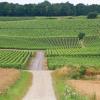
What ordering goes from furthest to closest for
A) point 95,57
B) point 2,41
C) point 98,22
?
point 98,22 < point 2,41 < point 95,57

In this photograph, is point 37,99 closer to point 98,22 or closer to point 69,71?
point 69,71

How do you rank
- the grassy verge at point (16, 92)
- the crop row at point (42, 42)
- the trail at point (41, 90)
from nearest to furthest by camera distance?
the grassy verge at point (16, 92), the trail at point (41, 90), the crop row at point (42, 42)

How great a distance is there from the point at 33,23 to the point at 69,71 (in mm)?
111711

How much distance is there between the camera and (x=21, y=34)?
145875mm

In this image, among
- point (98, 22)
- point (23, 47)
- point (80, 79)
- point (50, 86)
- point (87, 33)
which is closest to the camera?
point (50, 86)

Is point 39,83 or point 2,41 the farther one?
point 2,41

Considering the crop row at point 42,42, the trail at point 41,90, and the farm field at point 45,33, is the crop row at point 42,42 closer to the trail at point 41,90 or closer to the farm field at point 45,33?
the farm field at point 45,33

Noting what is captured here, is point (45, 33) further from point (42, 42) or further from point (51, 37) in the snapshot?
point (42, 42)

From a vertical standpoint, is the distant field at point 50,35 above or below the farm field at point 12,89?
below

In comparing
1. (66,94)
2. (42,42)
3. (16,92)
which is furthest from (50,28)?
(66,94)

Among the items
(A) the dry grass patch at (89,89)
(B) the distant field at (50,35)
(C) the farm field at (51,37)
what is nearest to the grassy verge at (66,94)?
(A) the dry grass patch at (89,89)

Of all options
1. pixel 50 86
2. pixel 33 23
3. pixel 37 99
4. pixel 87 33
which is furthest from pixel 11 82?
pixel 33 23

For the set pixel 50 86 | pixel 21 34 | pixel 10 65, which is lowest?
pixel 21 34

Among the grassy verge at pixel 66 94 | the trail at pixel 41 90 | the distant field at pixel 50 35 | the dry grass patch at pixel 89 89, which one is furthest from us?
the distant field at pixel 50 35
